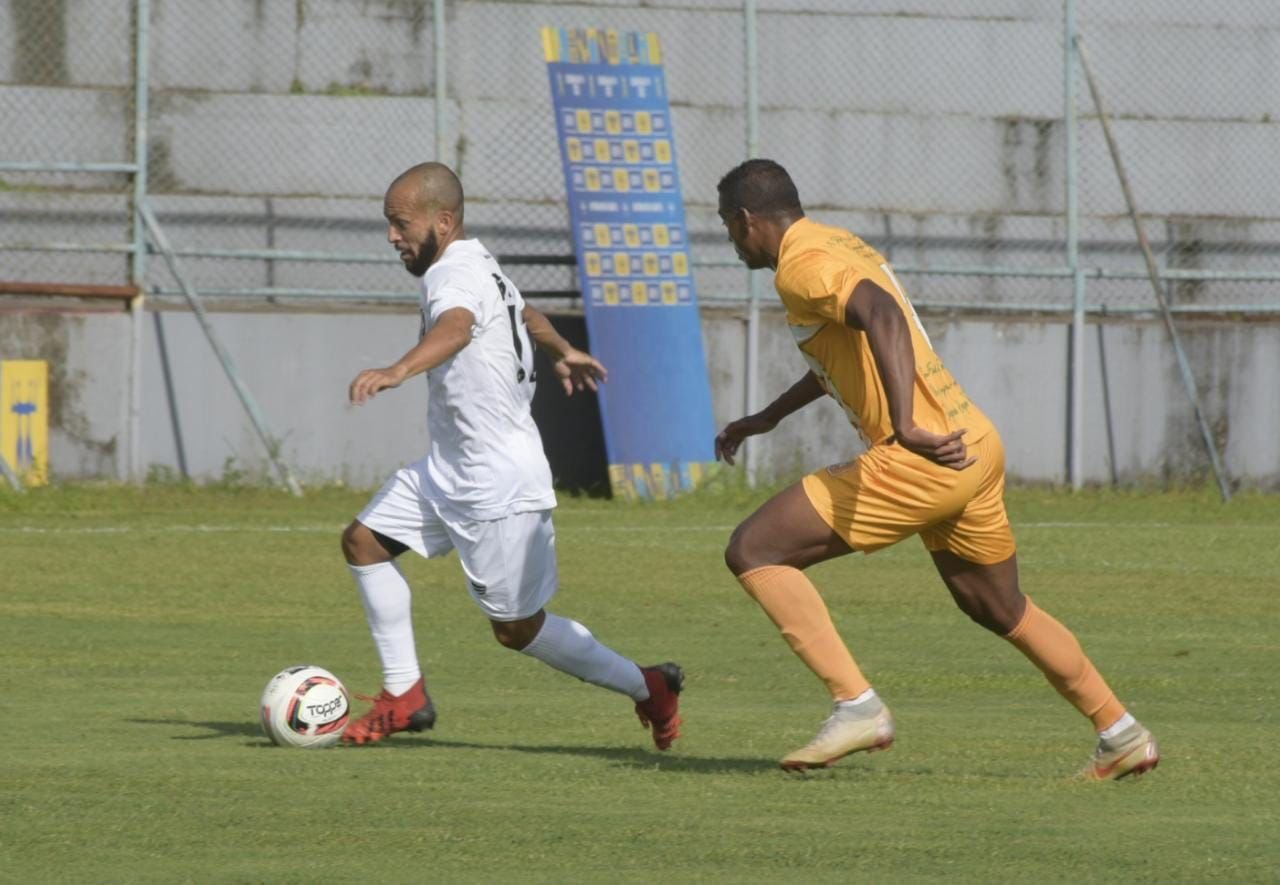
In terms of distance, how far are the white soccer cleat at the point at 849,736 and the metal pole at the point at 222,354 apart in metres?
11.2

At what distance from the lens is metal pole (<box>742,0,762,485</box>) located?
62.2 ft

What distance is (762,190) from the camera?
6.97 metres

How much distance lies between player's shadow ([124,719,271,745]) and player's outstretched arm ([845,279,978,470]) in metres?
2.52

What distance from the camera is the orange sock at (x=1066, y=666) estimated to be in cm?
698

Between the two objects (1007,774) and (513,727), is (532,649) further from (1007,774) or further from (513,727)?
(1007,774)

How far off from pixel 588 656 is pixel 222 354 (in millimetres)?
10228

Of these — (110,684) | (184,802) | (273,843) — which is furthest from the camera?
(110,684)

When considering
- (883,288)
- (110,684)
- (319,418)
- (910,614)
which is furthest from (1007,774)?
(319,418)

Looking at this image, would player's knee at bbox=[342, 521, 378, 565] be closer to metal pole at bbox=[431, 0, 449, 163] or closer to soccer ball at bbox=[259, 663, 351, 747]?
soccer ball at bbox=[259, 663, 351, 747]

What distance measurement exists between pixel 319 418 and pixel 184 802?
466 inches

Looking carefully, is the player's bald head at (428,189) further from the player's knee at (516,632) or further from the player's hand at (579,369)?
the player's knee at (516,632)

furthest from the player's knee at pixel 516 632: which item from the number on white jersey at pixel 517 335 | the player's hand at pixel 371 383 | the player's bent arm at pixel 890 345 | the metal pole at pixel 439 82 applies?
the metal pole at pixel 439 82

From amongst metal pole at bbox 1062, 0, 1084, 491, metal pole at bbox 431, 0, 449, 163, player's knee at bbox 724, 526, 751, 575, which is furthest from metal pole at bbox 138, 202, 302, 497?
player's knee at bbox 724, 526, 751, 575

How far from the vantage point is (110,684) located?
9.55m
